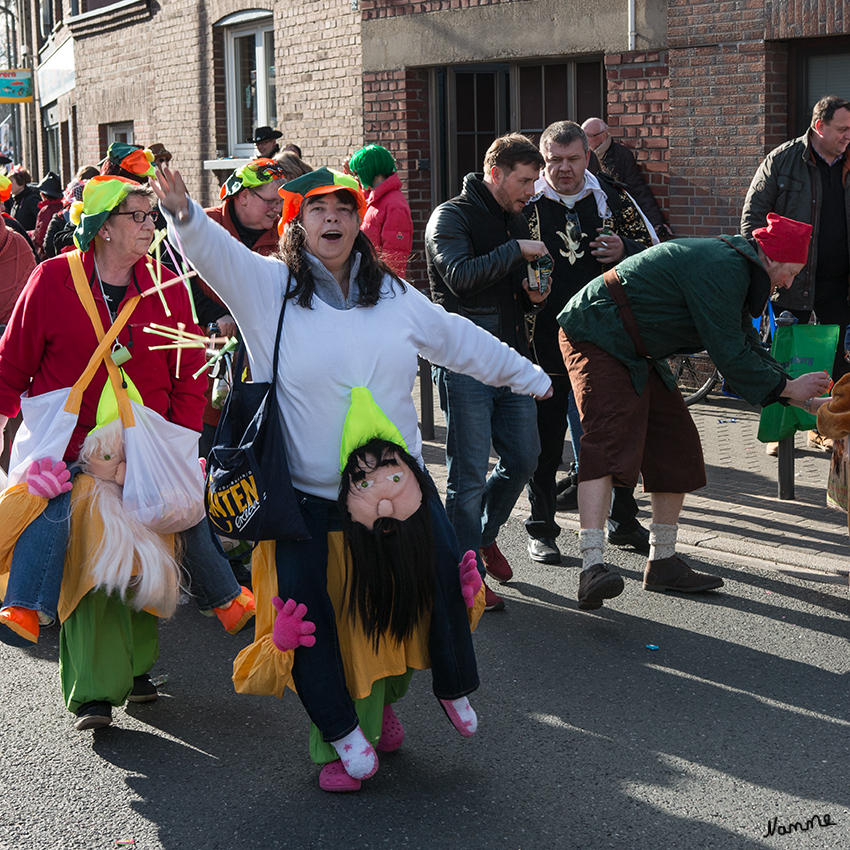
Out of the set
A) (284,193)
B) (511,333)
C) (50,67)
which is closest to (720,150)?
(511,333)

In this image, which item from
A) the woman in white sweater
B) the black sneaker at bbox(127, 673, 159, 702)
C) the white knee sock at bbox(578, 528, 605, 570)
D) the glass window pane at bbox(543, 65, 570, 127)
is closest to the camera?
the woman in white sweater

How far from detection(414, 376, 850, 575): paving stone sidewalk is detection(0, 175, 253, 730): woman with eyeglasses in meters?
3.14

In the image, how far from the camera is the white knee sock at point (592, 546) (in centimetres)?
529

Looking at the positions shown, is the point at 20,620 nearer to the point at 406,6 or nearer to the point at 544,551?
the point at 544,551

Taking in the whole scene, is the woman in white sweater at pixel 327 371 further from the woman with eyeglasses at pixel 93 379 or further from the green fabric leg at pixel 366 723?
the woman with eyeglasses at pixel 93 379

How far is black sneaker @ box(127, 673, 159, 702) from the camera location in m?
4.68

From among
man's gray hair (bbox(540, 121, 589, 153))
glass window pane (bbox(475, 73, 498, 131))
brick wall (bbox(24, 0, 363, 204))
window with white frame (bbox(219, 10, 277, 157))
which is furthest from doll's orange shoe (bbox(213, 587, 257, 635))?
window with white frame (bbox(219, 10, 277, 157))

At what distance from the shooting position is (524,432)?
5.57 meters

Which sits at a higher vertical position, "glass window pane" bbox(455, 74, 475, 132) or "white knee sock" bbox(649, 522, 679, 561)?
"glass window pane" bbox(455, 74, 475, 132)

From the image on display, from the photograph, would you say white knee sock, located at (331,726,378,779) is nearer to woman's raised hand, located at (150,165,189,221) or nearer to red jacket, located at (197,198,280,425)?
woman's raised hand, located at (150,165,189,221)

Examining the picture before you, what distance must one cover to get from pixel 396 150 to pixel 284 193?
365 inches

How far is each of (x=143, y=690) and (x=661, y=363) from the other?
2.66 m

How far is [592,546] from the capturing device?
17.4ft

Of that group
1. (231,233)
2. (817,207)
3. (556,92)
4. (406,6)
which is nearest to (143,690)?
(231,233)
